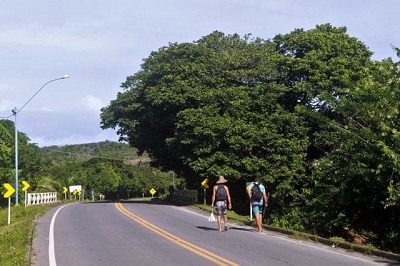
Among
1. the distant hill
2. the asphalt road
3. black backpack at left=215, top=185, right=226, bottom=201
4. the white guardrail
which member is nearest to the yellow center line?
the asphalt road

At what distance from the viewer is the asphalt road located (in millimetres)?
12148

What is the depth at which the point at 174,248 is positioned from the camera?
1421cm

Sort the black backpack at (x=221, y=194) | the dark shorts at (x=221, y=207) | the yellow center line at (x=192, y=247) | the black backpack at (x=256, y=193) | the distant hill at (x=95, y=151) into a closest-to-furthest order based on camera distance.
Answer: the yellow center line at (x=192, y=247)
the black backpack at (x=256, y=193)
the dark shorts at (x=221, y=207)
the black backpack at (x=221, y=194)
the distant hill at (x=95, y=151)

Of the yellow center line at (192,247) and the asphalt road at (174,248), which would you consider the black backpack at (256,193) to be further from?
the yellow center line at (192,247)

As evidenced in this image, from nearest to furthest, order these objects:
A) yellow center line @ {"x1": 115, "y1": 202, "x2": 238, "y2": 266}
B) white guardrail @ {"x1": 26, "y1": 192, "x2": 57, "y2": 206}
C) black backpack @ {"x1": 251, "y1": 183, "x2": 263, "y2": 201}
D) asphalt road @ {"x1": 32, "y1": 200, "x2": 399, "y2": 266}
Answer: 1. yellow center line @ {"x1": 115, "y1": 202, "x2": 238, "y2": 266}
2. asphalt road @ {"x1": 32, "y1": 200, "x2": 399, "y2": 266}
3. black backpack @ {"x1": 251, "y1": 183, "x2": 263, "y2": 201}
4. white guardrail @ {"x1": 26, "y1": 192, "x2": 57, "y2": 206}

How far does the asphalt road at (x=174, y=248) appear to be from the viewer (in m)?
12.1

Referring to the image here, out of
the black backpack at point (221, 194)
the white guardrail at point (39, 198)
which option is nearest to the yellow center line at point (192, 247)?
the black backpack at point (221, 194)

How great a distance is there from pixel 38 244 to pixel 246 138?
65.3ft

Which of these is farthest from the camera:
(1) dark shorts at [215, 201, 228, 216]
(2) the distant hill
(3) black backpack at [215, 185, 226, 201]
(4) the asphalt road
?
(2) the distant hill

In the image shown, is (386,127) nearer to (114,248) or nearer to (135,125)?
(114,248)

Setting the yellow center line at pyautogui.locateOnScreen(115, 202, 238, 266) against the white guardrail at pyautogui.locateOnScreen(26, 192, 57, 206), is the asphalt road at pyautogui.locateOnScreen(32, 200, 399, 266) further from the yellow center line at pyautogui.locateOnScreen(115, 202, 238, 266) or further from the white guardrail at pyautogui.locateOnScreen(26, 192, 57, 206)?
the white guardrail at pyautogui.locateOnScreen(26, 192, 57, 206)

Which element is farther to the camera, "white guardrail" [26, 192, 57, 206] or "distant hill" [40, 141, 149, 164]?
"distant hill" [40, 141, 149, 164]

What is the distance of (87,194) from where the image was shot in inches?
3339

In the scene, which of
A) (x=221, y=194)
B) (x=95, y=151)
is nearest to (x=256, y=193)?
(x=221, y=194)
